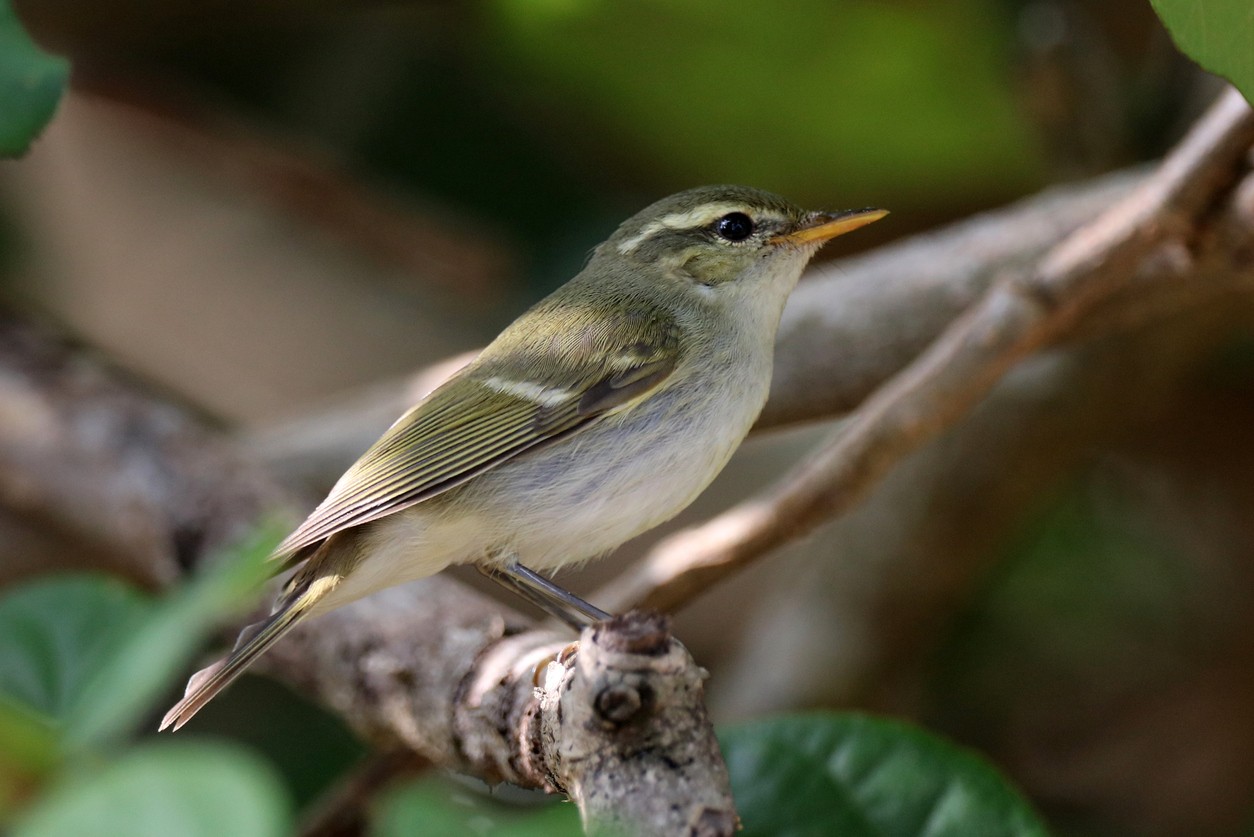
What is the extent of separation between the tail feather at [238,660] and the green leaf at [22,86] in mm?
952

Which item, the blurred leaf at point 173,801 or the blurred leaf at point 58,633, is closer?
the blurred leaf at point 173,801

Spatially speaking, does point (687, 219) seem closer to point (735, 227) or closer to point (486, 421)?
point (735, 227)

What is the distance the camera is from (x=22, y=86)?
2.06 meters

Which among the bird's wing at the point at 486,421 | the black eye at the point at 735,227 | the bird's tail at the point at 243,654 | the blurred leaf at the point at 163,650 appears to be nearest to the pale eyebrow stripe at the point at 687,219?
the black eye at the point at 735,227

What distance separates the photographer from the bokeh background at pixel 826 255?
13.7 feet

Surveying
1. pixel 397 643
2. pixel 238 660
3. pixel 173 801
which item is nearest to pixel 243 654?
pixel 238 660

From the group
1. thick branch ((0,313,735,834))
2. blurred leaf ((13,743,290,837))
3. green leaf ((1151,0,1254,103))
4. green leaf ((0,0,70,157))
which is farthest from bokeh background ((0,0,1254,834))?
blurred leaf ((13,743,290,837))

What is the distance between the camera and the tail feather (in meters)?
2.31

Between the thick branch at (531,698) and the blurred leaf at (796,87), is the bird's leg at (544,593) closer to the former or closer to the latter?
the thick branch at (531,698)

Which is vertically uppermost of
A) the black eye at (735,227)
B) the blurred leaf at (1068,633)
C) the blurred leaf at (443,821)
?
the blurred leaf at (443,821)

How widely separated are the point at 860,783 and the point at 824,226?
1.30 meters

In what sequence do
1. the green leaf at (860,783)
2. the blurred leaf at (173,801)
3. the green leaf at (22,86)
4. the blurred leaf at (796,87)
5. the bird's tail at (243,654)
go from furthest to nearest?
the blurred leaf at (796,87), the bird's tail at (243,654), the green leaf at (860,783), the green leaf at (22,86), the blurred leaf at (173,801)

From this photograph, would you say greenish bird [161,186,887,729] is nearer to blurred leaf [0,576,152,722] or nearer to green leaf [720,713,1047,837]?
blurred leaf [0,576,152,722]

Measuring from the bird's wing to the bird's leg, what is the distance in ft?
0.94
